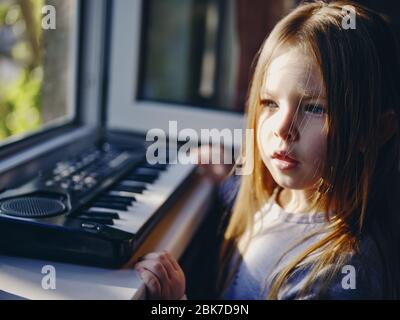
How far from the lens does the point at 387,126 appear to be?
0.77 meters

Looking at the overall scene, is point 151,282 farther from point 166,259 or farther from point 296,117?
point 296,117

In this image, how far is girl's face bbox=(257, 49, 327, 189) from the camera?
718 millimetres

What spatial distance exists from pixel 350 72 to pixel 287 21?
13 centimetres

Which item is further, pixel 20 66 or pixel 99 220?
pixel 20 66

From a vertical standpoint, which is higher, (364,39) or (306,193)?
(364,39)

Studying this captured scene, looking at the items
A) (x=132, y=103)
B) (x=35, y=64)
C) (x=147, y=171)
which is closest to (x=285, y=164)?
(x=147, y=171)

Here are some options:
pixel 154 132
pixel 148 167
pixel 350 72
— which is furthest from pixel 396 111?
pixel 154 132

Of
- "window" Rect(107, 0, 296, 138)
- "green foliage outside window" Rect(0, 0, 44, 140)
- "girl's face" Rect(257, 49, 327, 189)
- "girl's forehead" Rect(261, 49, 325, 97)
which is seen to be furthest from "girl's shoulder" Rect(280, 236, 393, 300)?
"green foliage outside window" Rect(0, 0, 44, 140)

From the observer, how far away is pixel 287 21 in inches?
30.3

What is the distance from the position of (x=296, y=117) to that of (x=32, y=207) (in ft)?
1.27

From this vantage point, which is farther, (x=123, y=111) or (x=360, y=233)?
(x=123, y=111)

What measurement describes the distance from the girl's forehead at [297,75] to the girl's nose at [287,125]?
0.10ft

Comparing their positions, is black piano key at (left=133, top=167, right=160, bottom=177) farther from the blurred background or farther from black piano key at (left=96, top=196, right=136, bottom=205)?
the blurred background
